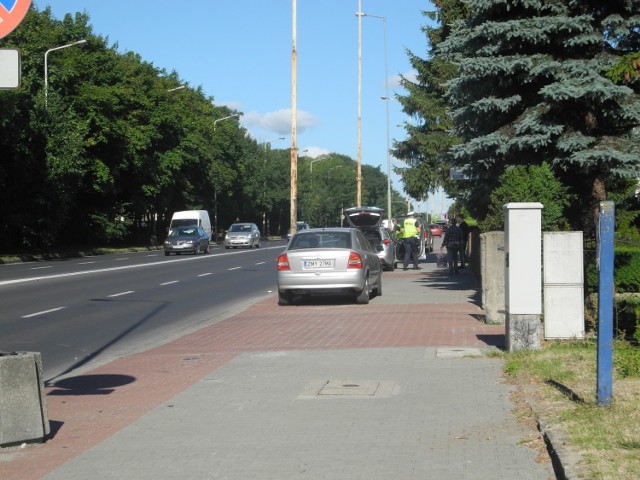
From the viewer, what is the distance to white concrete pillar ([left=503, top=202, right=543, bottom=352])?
36.6 ft

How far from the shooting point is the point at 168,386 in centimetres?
974

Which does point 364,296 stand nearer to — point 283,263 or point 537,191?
point 283,263

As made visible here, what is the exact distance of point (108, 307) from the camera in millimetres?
19906

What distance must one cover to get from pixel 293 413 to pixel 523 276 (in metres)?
4.05

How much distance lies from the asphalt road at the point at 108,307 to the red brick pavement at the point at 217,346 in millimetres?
710

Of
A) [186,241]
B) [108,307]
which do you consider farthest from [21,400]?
[186,241]

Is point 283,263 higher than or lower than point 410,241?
lower

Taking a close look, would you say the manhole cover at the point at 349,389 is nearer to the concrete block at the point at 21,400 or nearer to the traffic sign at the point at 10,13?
the concrete block at the point at 21,400

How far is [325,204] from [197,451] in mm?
135425

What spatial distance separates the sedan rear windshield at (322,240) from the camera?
65.6ft

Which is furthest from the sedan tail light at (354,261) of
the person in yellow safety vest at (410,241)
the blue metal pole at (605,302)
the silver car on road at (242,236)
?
the silver car on road at (242,236)

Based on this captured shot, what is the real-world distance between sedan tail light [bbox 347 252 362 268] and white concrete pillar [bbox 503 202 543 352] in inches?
324

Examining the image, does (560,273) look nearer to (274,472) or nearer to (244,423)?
(244,423)

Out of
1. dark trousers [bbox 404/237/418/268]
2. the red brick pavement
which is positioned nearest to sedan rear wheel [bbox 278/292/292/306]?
the red brick pavement
